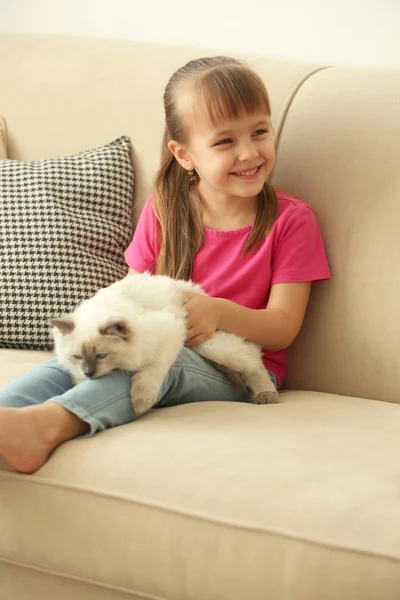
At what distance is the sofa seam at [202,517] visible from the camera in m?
1.17

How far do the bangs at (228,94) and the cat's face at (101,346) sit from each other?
1.81 feet

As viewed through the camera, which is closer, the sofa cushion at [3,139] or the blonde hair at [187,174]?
the blonde hair at [187,174]

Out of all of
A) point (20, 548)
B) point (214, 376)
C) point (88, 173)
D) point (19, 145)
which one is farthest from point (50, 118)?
point (20, 548)

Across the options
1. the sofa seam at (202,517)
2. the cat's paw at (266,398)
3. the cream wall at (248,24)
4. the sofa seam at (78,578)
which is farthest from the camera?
the cream wall at (248,24)

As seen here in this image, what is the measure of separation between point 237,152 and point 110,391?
628mm

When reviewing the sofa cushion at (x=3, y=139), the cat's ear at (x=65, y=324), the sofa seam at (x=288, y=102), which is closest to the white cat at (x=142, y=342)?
the cat's ear at (x=65, y=324)

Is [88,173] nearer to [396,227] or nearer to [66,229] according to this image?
[66,229]

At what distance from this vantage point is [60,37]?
2480mm

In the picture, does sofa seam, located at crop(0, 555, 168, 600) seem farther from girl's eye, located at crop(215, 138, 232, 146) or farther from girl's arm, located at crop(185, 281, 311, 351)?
girl's eye, located at crop(215, 138, 232, 146)

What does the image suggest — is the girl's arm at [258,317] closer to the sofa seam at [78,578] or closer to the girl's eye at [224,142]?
the girl's eye at [224,142]

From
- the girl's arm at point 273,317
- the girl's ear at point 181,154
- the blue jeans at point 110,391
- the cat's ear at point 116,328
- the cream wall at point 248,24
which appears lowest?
the blue jeans at point 110,391

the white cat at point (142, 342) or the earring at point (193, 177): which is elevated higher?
the earring at point (193, 177)

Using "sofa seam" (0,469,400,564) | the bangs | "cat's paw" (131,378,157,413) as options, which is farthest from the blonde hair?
"sofa seam" (0,469,400,564)

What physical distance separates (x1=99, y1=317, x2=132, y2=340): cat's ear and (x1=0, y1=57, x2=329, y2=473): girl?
84 millimetres
